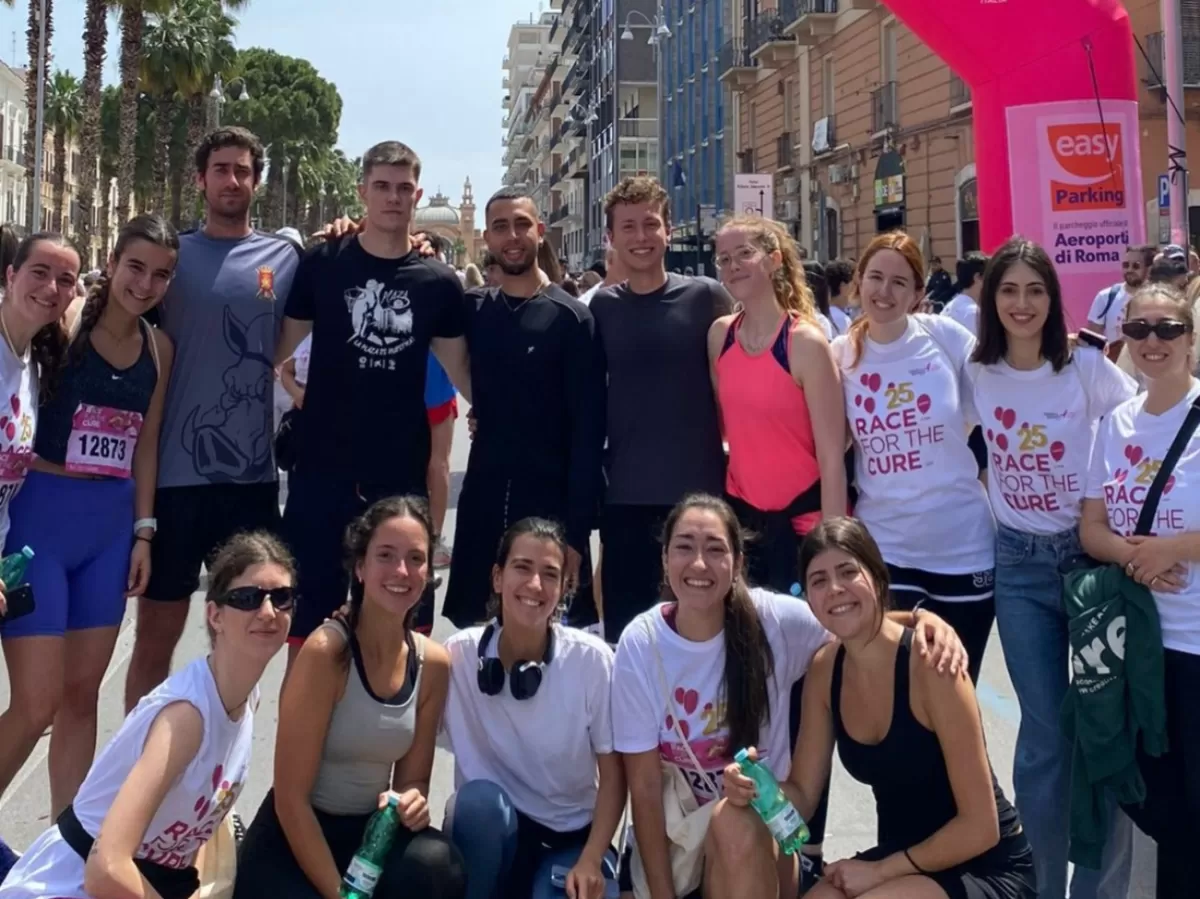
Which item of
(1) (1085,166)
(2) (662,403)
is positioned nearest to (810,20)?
(1) (1085,166)

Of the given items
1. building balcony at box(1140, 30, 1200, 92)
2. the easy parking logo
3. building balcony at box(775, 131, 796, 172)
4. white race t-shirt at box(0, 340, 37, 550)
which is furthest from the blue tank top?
building balcony at box(775, 131, 796, 172)

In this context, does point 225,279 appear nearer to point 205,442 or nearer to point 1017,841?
point 205,442

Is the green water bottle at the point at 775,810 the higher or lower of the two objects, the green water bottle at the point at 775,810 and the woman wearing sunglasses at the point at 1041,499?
the lower

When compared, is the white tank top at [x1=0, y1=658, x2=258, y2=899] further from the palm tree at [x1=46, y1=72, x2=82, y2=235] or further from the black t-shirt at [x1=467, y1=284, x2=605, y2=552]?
the palm tree at [x1=46, y1=72, x2=82, y2=235]

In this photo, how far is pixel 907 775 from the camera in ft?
11.6

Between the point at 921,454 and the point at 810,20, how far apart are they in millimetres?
29009

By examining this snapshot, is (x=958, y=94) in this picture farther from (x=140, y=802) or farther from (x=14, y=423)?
(x=140, y=802)

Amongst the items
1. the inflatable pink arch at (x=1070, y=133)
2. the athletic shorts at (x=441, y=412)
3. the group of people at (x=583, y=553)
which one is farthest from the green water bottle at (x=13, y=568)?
the inflatable pink arch at (x=1070, y=133)

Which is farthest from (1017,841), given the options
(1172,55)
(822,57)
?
(822,57)

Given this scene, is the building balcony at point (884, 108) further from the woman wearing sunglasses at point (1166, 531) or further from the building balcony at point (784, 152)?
the woman wearing sunglasses at point (1166, 531)

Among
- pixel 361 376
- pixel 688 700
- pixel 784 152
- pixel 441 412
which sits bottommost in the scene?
pixel 688 700

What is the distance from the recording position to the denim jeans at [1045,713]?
3.96 meters

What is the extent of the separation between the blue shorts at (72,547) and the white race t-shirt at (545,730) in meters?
1.27

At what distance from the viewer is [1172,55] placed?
1262 cm
